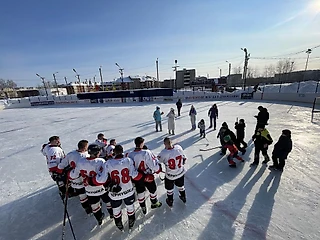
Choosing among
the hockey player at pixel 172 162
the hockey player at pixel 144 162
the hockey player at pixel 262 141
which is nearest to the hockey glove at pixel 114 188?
the hockey player at pixel 144 162

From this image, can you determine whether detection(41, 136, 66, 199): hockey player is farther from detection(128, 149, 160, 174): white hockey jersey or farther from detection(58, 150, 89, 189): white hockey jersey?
detection(128, 149, 160, 174): white hockey jersey

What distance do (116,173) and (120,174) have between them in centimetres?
6

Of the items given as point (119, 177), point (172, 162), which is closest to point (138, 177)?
point (119, 177)

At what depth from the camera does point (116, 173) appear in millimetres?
2674

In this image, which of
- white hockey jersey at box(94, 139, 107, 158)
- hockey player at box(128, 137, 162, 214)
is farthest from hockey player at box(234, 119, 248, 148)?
white hockey jersey at box(94, 139, 107, 158)

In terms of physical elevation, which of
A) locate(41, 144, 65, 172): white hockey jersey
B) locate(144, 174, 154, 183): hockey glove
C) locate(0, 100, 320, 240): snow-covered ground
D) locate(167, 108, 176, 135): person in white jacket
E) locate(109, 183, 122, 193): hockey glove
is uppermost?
locate(41, 144, 65, 172): white hockey jersey

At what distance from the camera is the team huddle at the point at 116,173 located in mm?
2723

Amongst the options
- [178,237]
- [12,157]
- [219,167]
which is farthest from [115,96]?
[178,237]

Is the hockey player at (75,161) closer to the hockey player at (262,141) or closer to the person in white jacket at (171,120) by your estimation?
the hockey player at (262,141)

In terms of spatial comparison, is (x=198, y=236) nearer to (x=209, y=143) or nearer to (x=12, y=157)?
(x=209, y=143)

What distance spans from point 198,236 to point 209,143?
458 centimetres

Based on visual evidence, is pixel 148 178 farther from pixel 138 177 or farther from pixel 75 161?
pixel 75 161

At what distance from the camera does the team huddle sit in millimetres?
2723


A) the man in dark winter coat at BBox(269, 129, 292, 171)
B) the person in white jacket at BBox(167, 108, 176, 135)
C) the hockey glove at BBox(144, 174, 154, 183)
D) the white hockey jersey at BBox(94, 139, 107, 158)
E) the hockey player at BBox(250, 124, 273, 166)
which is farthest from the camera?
the person in white jacket at BBox(167, 108, 176, 135)
